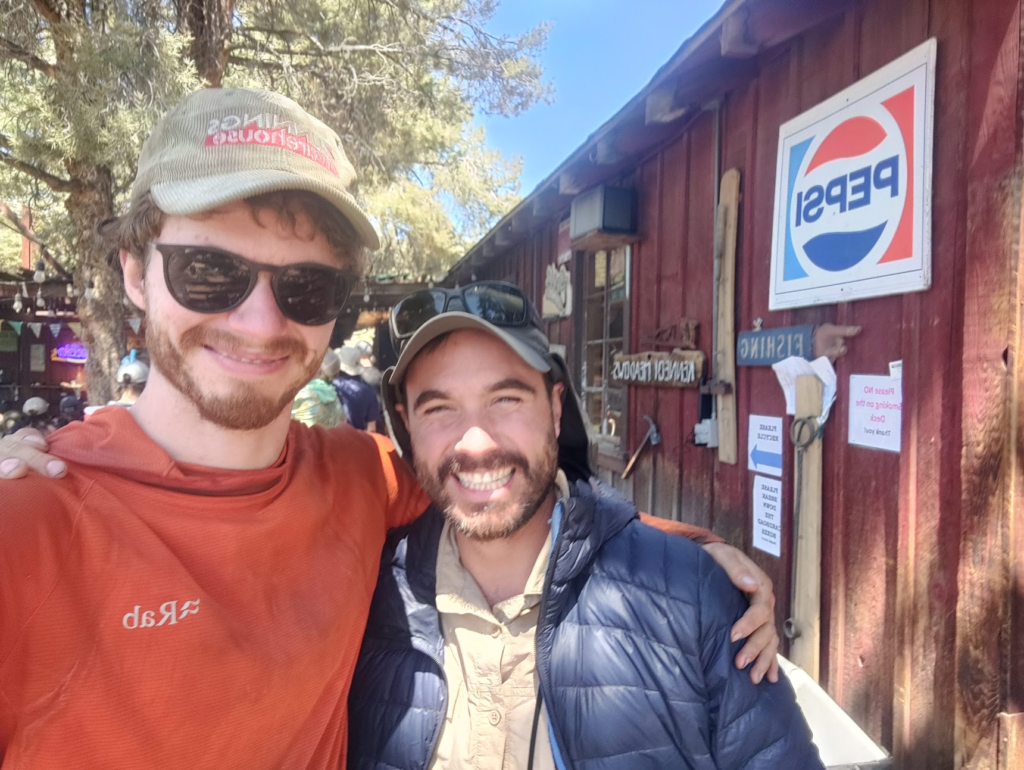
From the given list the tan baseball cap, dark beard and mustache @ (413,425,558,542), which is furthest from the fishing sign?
the tan baseball cap

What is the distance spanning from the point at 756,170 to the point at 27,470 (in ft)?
10.1

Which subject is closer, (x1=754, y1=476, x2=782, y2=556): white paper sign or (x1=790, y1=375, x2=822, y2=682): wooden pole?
(x1=790, y1=375, x2=822, y2=682): wooden pole

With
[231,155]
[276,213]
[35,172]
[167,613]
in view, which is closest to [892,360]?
[276,213]

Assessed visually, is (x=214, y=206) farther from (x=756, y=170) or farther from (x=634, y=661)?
(x=756, y=170)

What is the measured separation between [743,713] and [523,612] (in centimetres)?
52

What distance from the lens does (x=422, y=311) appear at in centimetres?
176

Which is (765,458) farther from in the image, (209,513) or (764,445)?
(209,513)

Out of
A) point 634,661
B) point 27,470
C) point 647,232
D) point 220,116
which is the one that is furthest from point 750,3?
point 27,470

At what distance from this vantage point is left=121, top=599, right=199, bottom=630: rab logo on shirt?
112 cm

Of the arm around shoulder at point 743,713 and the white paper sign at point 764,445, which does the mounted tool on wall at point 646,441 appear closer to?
the white paper sign at point 764,445

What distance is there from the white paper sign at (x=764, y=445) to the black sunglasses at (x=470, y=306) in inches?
66.9

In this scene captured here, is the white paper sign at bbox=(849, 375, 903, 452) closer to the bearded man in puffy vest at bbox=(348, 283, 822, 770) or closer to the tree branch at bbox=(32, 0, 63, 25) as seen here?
the bearded man in puffy vest at bbox=(348, 283, 822, 770)

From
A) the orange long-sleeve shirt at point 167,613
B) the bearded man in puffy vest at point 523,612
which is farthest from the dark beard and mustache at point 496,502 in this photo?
the orange long-sleeve shirt at point 167,613

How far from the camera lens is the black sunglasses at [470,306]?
1714 millimetres
